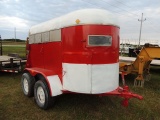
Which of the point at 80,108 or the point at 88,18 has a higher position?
the point at 88,18

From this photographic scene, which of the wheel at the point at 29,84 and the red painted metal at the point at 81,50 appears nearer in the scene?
the red painted metal at the point at 81,50

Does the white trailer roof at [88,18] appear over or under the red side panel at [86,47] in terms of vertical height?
over

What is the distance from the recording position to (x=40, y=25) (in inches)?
238

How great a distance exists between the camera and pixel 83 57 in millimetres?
4406

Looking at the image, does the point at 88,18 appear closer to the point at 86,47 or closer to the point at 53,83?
the point at 86,47

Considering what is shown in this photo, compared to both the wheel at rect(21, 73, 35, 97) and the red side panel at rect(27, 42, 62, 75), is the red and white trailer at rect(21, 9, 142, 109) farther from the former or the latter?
the wheel at rect(21, 73, 35, 97)

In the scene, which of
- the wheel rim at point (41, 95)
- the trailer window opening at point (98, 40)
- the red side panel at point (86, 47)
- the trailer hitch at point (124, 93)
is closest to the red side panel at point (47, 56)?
the red side panel at point (86, 47)

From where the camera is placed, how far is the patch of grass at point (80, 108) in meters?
4.82

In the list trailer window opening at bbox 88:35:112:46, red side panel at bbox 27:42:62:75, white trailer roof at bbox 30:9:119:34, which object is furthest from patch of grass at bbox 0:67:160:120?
white trailer roof at bbox 30:9:119:34

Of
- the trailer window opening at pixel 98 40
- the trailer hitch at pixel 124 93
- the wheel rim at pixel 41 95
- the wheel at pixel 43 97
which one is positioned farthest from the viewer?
the wheel rim at pixel 41 95

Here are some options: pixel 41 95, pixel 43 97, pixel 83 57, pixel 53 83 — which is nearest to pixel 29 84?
pixel 41 95

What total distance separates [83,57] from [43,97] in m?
1.77

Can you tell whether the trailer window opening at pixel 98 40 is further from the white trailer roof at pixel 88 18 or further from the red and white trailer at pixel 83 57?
the white trailer roof at pixel 88 18

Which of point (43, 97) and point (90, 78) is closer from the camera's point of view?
point (90, 78)
